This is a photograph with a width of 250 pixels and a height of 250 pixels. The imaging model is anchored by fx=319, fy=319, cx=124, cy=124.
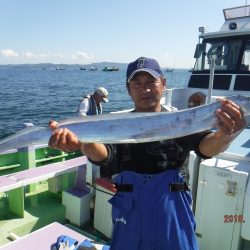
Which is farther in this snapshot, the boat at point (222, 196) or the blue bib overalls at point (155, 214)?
the boat at point (222, 196)

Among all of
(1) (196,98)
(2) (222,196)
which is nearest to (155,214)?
(2) (222,196)

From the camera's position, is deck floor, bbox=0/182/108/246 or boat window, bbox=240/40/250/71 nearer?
deck floor, bbox=0/182/108/246

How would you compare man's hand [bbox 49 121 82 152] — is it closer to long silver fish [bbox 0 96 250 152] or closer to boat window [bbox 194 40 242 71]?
long silver fish [bbox 0 96 250 152]

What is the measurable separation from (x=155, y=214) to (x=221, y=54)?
7.09 m

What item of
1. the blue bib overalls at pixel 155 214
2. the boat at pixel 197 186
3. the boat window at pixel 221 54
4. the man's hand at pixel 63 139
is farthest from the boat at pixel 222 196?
the boat window at pixel 221 54

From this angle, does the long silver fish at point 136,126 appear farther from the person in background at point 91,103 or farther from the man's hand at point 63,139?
the person in background at point 91,103

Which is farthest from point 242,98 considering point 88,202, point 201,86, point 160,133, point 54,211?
point 201,86

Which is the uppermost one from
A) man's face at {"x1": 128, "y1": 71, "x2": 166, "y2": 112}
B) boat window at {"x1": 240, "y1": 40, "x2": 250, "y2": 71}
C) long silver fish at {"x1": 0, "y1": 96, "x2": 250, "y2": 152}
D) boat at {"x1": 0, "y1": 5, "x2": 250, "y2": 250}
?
boat window at {"x1": 240, "y1": 40, "x2": 250, "y2": 71}

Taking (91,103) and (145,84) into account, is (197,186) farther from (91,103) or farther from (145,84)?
(91,103)

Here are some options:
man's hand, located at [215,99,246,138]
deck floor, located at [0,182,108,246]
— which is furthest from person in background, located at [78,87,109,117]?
man's hand, located at [215,99,246,138]

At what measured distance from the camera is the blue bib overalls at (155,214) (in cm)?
245

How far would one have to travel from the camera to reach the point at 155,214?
2.46m

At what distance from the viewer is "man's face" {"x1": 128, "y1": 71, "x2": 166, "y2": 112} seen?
2.61 m

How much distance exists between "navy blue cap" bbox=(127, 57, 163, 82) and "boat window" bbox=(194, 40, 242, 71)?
608 cm
